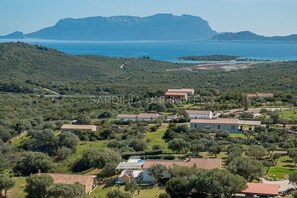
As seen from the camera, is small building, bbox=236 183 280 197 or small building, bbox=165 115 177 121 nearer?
small building, bbox=236 183 280 197

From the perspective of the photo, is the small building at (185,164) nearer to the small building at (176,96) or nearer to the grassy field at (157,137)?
the grassy field at (157,137)

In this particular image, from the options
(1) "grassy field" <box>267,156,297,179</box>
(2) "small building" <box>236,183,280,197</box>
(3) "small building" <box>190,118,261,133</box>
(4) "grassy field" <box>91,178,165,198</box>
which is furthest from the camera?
(3) "small building" <box>190,118,261,133</box>

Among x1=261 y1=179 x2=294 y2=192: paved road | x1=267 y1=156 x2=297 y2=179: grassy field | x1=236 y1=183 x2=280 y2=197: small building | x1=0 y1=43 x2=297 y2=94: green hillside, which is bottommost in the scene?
x1=0 y1=43 x2=297 y2=94: green hillside

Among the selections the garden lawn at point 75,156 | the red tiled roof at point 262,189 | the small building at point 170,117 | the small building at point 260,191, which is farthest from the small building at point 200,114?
the small building at point 260,191

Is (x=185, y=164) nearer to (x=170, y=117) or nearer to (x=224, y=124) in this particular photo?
(x=224, y=124)

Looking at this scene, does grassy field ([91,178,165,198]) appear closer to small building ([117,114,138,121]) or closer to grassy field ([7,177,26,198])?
grassy field ([7,177,26,198])

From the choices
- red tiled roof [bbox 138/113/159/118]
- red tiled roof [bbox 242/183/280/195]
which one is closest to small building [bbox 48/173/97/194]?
red tiled roof [bbox 242/183/280/195]

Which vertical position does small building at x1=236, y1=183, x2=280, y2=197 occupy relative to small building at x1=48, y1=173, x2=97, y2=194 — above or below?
above

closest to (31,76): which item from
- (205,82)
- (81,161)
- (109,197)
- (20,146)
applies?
(205,82)

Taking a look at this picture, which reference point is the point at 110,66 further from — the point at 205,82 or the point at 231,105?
the point at 231,105
